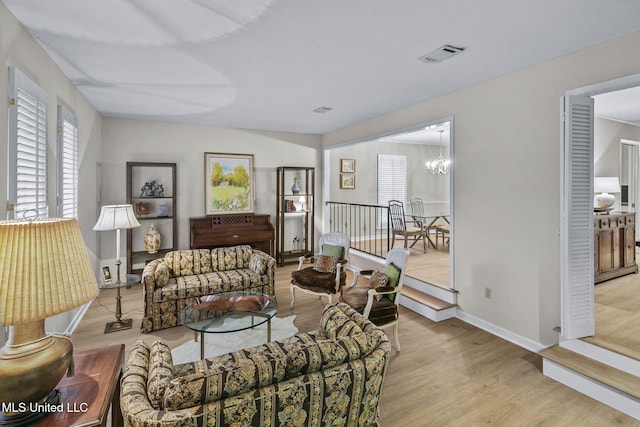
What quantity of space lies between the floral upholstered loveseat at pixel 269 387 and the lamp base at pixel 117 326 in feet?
7.26

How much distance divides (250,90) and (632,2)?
3.27 meters

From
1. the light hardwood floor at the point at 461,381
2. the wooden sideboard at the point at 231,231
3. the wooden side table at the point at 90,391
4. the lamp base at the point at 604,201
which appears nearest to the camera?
the wooden side table at the point at 90,391

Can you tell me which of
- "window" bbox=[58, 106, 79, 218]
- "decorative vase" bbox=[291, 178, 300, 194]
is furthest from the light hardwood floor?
"decorative vase" bbox=[291, 178, 300, 194]

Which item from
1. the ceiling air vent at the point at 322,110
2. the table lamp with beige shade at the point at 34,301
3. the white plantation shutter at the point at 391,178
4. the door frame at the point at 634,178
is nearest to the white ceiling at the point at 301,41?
the ceiling air vent at the point at 322,110

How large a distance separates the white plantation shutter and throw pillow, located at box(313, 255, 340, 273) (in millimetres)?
3651

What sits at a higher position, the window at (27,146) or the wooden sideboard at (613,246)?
the window at (27,146)

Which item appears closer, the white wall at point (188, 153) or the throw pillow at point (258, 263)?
the throw pillow at point (258, 263)

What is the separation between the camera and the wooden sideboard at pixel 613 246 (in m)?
4.34

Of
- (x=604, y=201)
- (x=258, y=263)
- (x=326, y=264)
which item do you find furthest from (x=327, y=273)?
(x=604, y=201)

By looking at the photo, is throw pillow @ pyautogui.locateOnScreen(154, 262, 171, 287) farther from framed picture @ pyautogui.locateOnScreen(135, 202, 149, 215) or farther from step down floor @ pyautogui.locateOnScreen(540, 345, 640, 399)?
step down floor @ pyautogui.locateOnScreen(540, 345, 640, 399)

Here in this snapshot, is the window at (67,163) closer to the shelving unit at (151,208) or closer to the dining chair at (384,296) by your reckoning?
the shelving unit at (151,208)

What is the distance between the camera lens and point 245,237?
5.59 m

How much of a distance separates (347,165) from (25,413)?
663cm

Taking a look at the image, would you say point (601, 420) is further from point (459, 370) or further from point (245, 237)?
point (245, 237)
